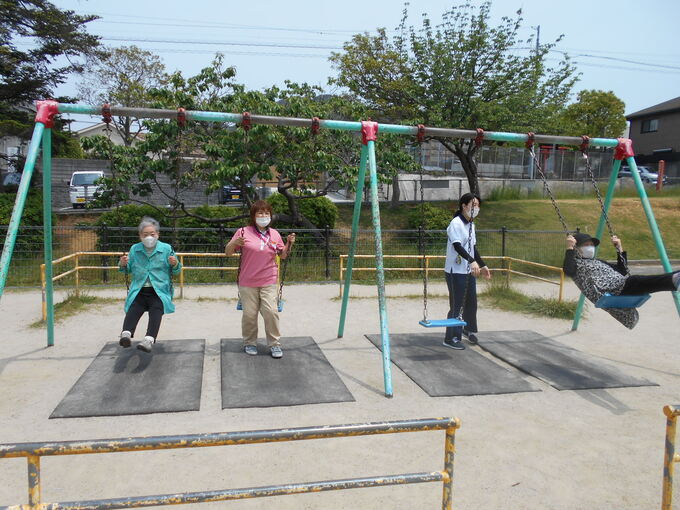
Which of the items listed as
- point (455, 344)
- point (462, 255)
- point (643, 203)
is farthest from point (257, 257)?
point (643, 203)

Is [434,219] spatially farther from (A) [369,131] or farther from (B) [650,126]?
(B) [650,126]

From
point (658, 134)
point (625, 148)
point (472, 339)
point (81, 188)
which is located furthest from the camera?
point (658, 134)

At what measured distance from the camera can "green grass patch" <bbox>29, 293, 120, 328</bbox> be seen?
7997mm

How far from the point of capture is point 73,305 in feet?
28.6

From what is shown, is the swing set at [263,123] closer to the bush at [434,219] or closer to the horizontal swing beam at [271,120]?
the horizontal swing beam at [271,120]

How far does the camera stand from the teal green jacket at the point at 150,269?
5664 mm

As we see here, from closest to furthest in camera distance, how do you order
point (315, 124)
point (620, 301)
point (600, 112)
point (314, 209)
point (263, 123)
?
point (620, 301) < point (263, 123) < point (315, 124) < point (314, 209) < point (600, 112)

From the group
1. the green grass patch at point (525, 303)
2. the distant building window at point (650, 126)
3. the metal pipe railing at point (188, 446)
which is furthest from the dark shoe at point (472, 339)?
the distant building window at point (650, 126)

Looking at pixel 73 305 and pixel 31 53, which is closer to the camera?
pixel 73 305

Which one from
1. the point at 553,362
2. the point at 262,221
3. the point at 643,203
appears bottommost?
the point at 553,362

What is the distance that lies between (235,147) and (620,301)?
8.29 m

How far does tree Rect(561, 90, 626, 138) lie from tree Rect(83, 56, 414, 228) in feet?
83.8

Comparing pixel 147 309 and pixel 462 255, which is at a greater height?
pixel 462 255

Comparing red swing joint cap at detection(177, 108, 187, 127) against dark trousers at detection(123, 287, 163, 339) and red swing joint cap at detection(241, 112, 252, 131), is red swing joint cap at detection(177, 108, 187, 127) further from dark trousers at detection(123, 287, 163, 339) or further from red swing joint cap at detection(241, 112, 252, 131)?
dark trousers at detection(123, 287, 163, 339)
